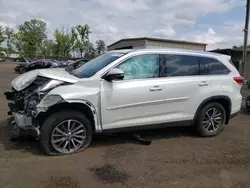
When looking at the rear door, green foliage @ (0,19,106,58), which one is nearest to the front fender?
the rear door

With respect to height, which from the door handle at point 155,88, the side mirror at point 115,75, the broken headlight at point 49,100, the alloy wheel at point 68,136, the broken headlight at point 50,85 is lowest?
the alloy wheel at point 68,136

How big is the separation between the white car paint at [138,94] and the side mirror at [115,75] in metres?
0.10

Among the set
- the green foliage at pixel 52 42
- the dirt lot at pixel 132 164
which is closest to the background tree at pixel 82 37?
the green foliage at pixel 52 42

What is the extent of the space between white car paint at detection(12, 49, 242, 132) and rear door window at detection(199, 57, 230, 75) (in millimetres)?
94

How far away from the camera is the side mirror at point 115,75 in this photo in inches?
175

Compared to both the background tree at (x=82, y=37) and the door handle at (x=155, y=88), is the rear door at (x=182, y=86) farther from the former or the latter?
the background tree at (x=82, y=37)

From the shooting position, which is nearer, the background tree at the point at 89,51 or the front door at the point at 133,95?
the front door at the point at 133,95

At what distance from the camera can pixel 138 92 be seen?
4.70 meters

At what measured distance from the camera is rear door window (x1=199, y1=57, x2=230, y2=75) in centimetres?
551

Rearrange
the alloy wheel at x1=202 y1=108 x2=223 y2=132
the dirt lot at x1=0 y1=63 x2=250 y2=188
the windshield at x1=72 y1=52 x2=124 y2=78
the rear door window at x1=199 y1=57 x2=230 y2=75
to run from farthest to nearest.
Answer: the alloy wheel at x1=202 y1=108 x2=223 y2=132
the rear door window at x1=199 y1=57 x2=230 y2=75
the windshield at x1=72 y1=52 x2=124 y2=78
the dirt lot at x1=0 y1=63 x2=250 y2=188

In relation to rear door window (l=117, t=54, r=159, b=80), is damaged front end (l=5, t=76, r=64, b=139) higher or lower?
lower

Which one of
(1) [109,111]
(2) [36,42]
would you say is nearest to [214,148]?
(1) [109,111]

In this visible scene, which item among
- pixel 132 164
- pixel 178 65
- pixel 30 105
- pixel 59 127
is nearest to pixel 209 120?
pixel 178 65

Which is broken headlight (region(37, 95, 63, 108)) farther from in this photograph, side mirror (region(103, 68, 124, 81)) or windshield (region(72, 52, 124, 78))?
side mirror (region(103, 68, 124, 81))
